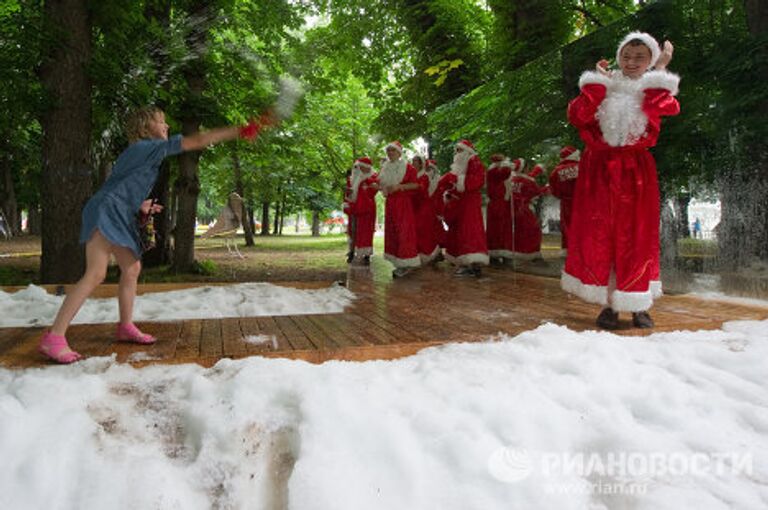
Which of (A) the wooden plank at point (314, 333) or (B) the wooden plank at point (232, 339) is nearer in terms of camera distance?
(B) the wooden plank at point (232, 339)

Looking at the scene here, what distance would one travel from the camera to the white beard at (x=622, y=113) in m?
3.53

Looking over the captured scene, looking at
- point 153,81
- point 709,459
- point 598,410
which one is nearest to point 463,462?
point 598,410

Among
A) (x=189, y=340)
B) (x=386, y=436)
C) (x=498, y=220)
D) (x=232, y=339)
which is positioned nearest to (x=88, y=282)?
(x=189, y=340)

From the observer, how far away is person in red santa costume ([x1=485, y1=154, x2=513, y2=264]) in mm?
9266

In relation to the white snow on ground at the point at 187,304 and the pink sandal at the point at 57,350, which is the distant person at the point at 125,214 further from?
the white snow on ground at the point at 187,304

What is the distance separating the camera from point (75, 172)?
5.58 m

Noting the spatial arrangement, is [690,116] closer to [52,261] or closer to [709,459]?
[709,459]

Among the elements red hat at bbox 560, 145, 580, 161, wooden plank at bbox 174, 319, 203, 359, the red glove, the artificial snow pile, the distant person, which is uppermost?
red hat at bbox 560, 145, 580, 161

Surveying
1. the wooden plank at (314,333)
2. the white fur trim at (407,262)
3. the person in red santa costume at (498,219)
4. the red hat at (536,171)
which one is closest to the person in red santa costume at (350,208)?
the person in red santa costume at (498,219)

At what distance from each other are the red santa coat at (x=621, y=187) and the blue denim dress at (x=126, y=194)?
309cm

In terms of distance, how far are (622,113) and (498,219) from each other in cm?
594

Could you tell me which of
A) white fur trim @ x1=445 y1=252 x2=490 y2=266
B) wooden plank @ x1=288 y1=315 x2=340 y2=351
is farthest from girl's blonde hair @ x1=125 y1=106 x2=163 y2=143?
white fur trim @ x1=445 y1=252 x2=490 y2=266

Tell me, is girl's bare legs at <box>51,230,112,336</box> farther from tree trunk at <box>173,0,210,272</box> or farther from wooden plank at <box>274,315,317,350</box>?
tree trunk at <box>173,0,210,272</box>

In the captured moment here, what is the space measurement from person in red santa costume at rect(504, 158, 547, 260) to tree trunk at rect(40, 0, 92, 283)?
701 centimetres
